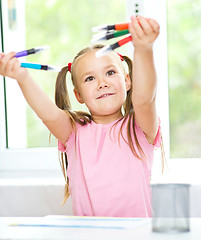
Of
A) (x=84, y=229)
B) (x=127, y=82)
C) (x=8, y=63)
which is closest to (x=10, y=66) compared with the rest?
(x=8, y=63)

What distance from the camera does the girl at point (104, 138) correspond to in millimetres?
1186

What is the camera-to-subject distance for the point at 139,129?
4.05ft

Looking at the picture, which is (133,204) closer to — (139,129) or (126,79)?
(139,129)

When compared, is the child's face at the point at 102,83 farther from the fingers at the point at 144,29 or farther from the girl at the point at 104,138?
the fingers at the point at 144,29

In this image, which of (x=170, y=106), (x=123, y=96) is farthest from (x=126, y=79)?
(x=170, y=106)

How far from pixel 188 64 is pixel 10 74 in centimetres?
81

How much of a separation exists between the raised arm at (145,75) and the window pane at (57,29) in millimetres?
588

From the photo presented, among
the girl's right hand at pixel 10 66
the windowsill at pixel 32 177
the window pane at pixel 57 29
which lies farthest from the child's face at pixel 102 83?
the window pane at pixel 57 29

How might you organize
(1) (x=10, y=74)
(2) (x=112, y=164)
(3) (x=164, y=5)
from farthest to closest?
Answer: 1. (3) (x=164, y=5)
2. (2) (x=112, y=164)
3. (1) (x=10, y=74)

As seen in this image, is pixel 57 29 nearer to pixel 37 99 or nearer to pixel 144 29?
pixel 37 99

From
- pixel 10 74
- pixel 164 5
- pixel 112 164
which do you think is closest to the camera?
pixel 10 74

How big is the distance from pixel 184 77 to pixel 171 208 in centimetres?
101

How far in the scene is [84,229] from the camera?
2.57ft

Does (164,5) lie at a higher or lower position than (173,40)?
higher
